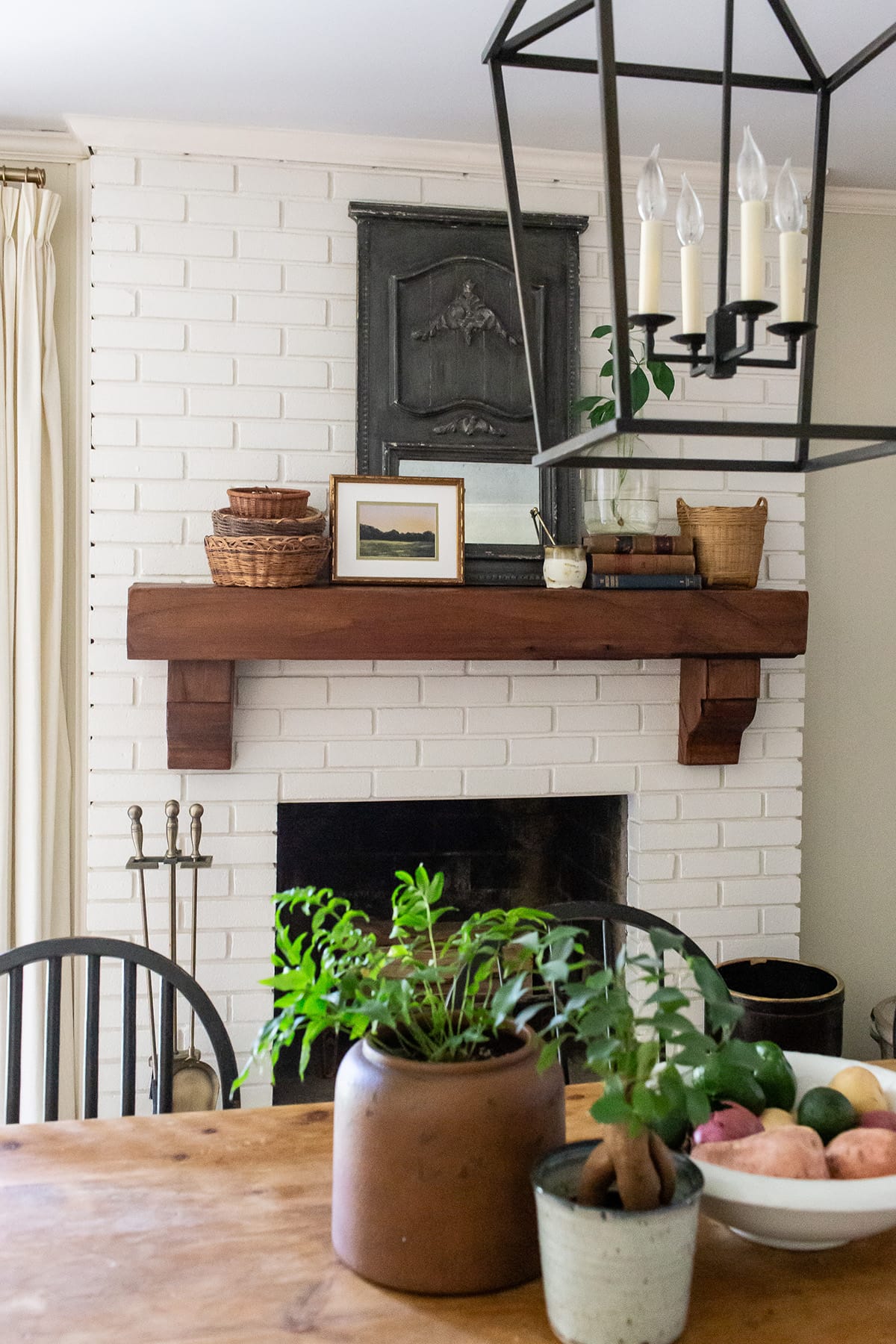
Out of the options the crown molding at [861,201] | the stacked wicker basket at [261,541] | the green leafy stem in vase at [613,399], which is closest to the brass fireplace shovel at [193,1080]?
the stacked wicker basket at [261,541]

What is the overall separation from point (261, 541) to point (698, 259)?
1.58 meters

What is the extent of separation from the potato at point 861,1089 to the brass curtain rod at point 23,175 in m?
2.46

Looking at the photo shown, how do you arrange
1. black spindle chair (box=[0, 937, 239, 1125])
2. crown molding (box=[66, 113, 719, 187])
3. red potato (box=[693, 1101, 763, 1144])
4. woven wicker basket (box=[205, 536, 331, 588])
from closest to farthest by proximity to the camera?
red potato (box=[693, 1101, 763, 1144])
black spindle chair (box=[0, 937, 239, 1125])
woven wicker basket (box=[205, 536, 331, 588])
crown molding (box=[66, 113, 719, 187])

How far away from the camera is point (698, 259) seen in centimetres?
99

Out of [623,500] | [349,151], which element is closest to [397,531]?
[623,500]

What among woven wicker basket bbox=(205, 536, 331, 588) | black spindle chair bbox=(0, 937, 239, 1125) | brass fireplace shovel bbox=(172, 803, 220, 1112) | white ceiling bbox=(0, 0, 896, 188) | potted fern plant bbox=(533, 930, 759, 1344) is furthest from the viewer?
woven wicker basket bbox=(205, 536, 331, 588)

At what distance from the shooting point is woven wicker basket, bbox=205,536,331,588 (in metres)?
2.45

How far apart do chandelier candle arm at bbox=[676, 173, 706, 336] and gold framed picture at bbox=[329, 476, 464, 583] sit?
1667mm

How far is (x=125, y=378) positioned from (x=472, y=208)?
0.90 m

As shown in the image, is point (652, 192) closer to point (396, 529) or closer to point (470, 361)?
point (396, 529)

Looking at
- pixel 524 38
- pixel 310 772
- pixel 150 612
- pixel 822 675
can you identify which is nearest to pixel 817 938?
pixel 822 675

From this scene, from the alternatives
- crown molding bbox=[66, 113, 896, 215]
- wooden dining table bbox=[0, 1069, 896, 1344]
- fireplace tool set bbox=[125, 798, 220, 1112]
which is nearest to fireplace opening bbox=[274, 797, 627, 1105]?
fireplace tool set bbox=[125, 798, 220, 1112]

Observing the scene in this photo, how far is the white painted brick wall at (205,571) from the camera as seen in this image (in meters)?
2.64

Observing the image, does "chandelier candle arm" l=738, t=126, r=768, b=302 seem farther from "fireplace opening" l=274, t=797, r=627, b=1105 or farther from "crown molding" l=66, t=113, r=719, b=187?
"fireplace opening" l=274, t=797, r=627, b=1105
